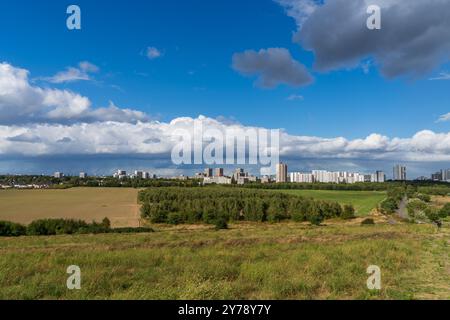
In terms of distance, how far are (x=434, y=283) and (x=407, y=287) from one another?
1.16 meters

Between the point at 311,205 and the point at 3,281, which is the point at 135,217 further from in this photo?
the point at 3,281

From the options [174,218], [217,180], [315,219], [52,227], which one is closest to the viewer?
[52,227]

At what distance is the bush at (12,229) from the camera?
55.6 metres

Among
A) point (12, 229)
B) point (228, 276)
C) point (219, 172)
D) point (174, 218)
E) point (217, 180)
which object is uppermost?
point (219, 172)

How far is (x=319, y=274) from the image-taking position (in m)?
11.1

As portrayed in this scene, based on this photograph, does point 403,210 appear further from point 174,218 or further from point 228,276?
point 228,276

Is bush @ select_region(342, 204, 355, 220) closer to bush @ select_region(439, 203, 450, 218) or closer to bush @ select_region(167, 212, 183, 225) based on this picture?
bush @ select_region(439, 203, 450, 218)

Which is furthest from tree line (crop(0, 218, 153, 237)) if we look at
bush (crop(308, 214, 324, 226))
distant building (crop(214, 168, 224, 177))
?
distant building (crop(214, 168, 224, 177))

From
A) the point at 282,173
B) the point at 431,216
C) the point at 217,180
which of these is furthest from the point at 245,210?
the point at 282,173

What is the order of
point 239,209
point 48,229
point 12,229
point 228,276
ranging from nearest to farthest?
point 228,276, point 12,229, point 48,229, point 239,209

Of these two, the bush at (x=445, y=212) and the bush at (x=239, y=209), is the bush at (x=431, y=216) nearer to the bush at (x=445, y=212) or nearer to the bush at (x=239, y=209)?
the bush at (x=445, y=212)

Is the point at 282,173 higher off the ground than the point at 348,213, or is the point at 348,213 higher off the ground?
the point at 282,173

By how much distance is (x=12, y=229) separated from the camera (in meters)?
56.7
